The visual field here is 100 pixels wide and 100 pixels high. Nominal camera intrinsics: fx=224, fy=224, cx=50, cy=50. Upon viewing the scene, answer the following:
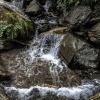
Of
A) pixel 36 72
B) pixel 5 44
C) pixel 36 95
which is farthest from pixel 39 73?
A: pixel 5 44

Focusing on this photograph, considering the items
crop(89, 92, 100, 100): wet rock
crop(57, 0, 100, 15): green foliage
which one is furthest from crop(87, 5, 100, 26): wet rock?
crop(89, 92, 100, 100): wet rock

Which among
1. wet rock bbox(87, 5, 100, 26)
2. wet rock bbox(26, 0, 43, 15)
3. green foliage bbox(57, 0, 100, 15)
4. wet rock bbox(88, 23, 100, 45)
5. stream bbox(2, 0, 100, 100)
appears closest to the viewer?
stream bbox(2, 0, 100, 100)

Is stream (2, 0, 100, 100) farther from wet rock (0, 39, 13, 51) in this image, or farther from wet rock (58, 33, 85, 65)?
wet rock (0, 39, 13, 51)

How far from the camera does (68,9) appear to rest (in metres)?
11.1

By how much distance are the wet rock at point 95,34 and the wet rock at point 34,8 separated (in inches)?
154

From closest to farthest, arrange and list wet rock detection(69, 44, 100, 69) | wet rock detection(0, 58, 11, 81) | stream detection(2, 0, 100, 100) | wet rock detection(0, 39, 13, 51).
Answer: stream detection(2, 0, 100, 100), wet rock detection(0, 58, 11, 81), wet rock detection(69, 44, 100, 69), wet rock detection(0, 39, 13, 51)

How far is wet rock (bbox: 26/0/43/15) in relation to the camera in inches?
482

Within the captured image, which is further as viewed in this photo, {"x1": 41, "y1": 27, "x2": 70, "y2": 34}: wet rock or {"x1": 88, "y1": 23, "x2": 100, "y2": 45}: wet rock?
{"x1": 41, "y1": 27, "x2": 70, "y2": 34}: wet rock

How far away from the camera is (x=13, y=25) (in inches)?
388

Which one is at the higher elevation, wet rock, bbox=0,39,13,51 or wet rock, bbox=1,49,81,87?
wet rock, bbox=0,39,13,51

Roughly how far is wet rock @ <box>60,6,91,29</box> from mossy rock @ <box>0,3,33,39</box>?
1.87 m

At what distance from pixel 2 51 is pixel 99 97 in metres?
4.78

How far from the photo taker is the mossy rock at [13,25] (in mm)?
9695

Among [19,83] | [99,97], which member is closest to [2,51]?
[19,83]
